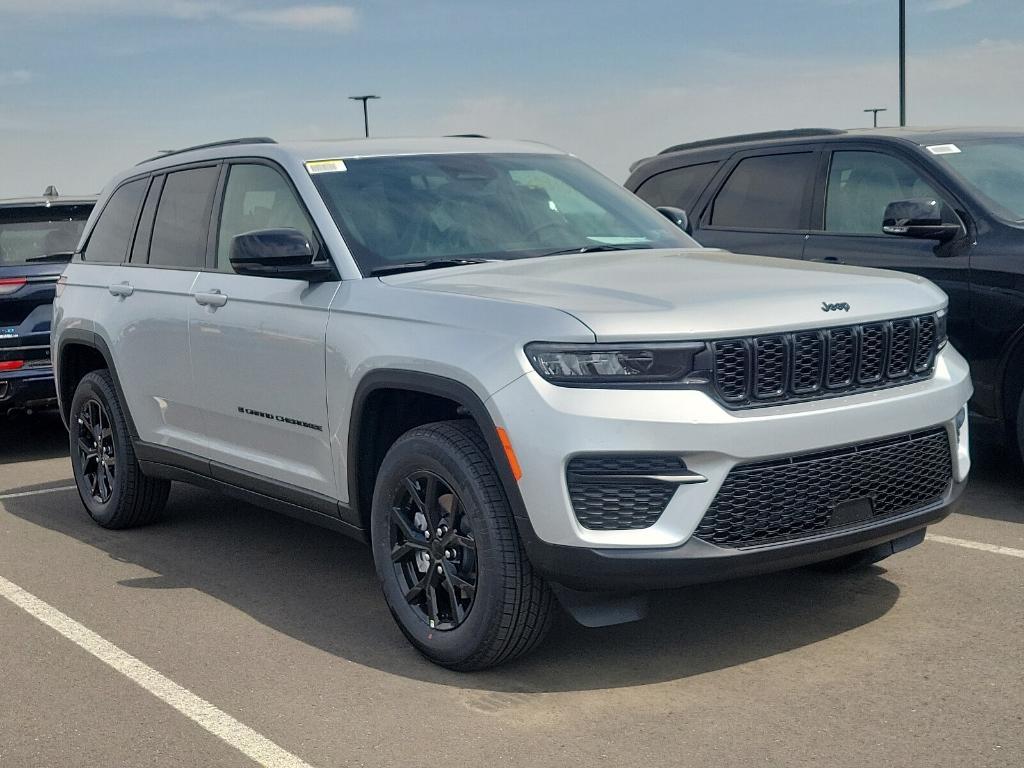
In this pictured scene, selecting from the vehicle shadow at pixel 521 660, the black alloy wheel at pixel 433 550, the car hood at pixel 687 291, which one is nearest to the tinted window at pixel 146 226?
the vehicle shadow at pixel 521 660

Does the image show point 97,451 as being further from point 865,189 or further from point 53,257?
point 865,189

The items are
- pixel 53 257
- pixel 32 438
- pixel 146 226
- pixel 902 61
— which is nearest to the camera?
pixel 146 226

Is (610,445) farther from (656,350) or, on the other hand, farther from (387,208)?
(387,208)

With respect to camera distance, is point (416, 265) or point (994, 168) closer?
point (416, 265)

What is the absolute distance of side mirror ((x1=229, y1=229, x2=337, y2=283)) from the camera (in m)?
5.12

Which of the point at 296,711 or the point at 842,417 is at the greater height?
the point at 842,417

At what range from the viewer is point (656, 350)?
414 cm

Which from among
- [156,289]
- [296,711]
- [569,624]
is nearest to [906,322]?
[569,624]

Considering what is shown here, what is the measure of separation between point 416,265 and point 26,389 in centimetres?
→ 508

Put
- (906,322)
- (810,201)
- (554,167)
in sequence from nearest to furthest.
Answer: (906,322) → (554,167) → (810,201)

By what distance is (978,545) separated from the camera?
599 centimetres

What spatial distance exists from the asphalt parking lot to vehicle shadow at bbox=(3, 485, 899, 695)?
0.04 ft

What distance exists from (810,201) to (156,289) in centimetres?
379

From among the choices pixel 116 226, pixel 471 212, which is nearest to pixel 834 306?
pixel 471 212
